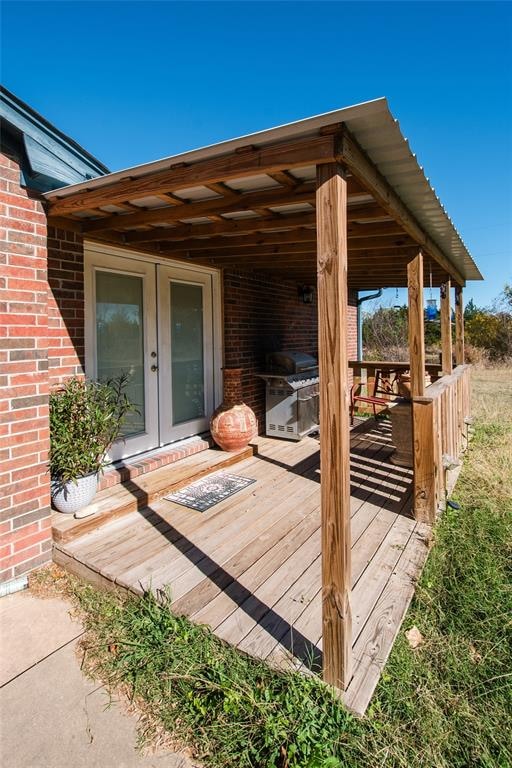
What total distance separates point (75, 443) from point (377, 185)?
2639 mm

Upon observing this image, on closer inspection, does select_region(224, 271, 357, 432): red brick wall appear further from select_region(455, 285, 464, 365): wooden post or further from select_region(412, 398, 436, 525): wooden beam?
select_region(455, 285, 464, 365): wooden post

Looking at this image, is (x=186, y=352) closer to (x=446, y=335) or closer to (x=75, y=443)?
(x=75, y=443)

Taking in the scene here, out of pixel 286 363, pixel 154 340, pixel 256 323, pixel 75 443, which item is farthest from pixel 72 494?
pixel 256 323

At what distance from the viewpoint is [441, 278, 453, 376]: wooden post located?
18.8 ft

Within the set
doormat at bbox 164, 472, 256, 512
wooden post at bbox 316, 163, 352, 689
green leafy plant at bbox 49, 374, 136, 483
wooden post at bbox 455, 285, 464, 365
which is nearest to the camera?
wooden post at bbox 316, 163, 352, 689

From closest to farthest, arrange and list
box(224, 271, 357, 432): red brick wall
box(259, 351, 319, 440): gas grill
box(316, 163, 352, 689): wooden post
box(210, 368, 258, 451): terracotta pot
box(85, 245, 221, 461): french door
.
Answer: box(316, 163, 352, 689): wooden post
box(85, 245, 221, 461): french door
box(210, 368, 258, 451): terracotta pot
box(224, 271, 357, 432): red brick wall
box(259, 351, 319, 440): gas grill

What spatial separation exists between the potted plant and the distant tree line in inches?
538

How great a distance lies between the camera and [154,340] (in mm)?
4395

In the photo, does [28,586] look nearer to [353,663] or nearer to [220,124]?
[353,663]

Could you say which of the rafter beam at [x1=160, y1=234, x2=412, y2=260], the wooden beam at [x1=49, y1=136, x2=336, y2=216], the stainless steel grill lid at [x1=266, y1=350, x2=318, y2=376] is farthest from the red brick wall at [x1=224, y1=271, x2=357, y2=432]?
the wooden beam at [x1=49, y1=136, x2=336, y2=216]

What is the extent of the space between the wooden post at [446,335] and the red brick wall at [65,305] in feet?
15.2

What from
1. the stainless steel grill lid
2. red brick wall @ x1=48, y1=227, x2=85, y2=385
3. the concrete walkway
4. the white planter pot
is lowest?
the concrete walkway

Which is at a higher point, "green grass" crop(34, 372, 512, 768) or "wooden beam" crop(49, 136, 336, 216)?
"wooden beam" crop(49, 136, 336, 216)

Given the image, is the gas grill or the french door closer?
the french door
